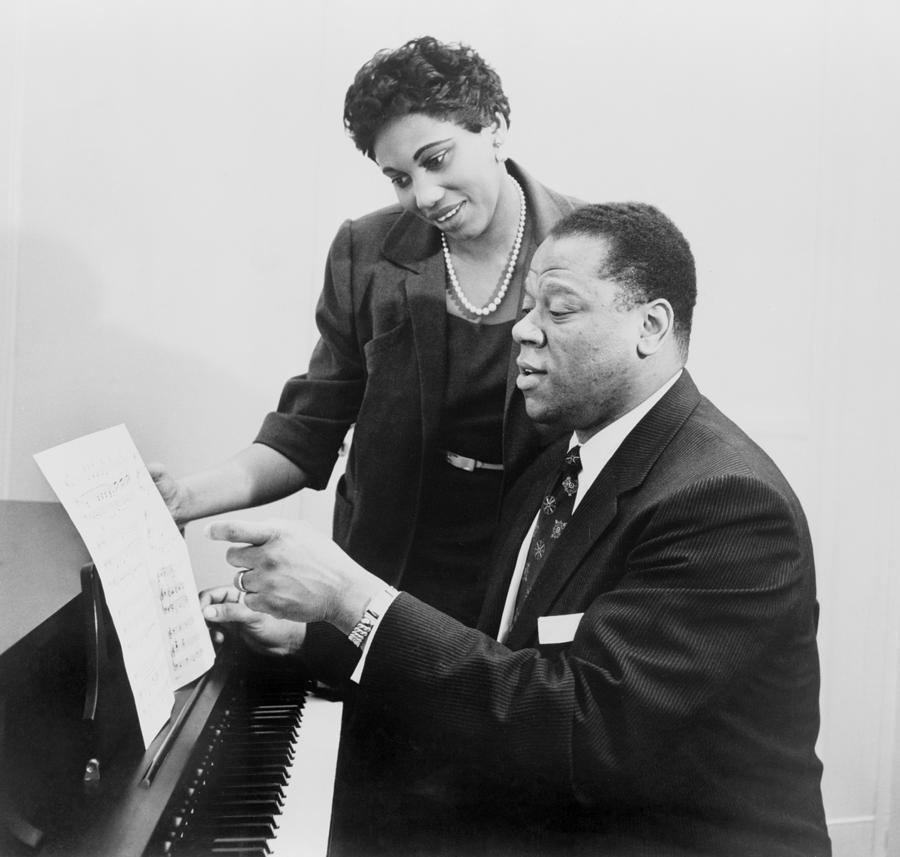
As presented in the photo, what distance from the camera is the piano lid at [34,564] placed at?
0.97 m

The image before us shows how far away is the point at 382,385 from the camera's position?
1.63 metres

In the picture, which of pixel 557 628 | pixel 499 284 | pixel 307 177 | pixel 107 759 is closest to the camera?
pixel 107 759

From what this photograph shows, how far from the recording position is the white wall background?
164 centimetres

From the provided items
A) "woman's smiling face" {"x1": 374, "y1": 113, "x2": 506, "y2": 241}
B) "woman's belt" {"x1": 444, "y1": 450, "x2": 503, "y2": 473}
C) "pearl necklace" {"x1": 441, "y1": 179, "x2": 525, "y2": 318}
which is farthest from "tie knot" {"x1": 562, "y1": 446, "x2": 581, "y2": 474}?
"woman's smiling face" {"x1": 374, "y1": 113, "x2": 506, "y2": 241}

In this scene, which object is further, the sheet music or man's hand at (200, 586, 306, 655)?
man's hand at (200, 586, 306, 655)

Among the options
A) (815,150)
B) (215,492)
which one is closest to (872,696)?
(815,150)

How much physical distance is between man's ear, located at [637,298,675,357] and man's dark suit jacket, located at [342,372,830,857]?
103 mm

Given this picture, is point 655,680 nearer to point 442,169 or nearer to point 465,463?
point 465,463

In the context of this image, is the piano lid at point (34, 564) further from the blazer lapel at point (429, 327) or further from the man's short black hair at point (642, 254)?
the man's short black hair at point (642, 254)

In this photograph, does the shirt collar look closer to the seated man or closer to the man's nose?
the seated man

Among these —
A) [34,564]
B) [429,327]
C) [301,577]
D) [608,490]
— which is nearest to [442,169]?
[429,327]

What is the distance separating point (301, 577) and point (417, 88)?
84 centimetres

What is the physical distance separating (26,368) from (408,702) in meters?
1.06

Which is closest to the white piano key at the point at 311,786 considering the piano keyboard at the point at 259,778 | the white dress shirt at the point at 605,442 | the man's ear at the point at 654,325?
the piano keyboard at the point at 259,778
